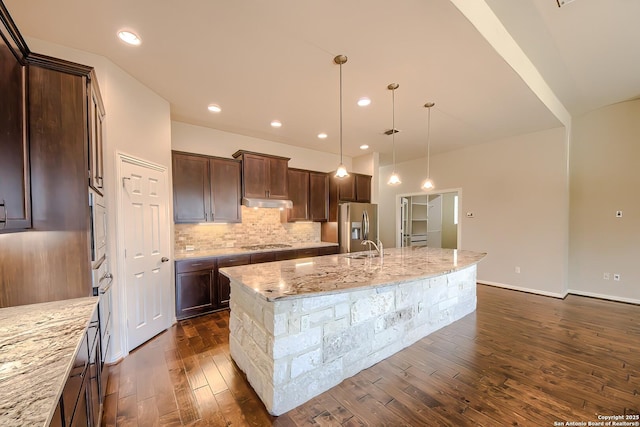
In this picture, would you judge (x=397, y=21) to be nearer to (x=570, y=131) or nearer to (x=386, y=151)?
(x=386, y=151)

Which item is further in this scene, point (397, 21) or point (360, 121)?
point (360, 121)

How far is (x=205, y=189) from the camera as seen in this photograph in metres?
3.82

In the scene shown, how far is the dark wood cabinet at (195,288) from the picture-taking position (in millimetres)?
3385

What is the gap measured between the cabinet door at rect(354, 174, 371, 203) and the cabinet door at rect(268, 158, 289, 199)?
5.70 ft

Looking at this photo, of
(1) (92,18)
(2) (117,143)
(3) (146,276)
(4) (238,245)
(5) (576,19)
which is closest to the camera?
(1) (92,18)

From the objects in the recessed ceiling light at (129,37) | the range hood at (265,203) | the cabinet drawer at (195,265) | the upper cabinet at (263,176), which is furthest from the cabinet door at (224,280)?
the recessed ceiling light at (129,37)

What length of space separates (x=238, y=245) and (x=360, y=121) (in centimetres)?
294

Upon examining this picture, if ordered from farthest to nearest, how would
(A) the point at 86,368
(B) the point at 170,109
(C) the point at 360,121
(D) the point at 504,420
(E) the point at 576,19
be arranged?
(C) the point at 360,121 < (B) the point at 170,109 < (E) the point at 576,19 < (D) the point at 504,420 < (A) the point at 86,368

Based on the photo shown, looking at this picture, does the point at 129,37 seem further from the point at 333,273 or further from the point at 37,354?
the point at 333,273

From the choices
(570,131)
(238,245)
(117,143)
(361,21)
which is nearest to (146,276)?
(117,143)

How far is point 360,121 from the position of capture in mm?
3885

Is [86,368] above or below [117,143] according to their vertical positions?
below

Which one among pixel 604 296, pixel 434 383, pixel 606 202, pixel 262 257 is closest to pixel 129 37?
pixel 262 257

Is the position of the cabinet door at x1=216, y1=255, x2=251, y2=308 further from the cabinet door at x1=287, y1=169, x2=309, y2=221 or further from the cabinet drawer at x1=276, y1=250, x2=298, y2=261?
the cabinet door at x1=287, y1=169, x2=309, y2=221
